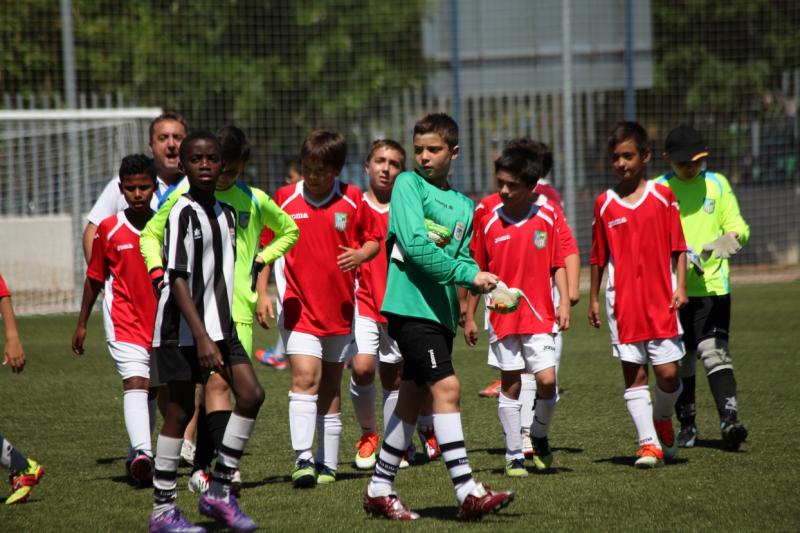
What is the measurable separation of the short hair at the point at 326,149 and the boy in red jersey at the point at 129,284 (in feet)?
2.96

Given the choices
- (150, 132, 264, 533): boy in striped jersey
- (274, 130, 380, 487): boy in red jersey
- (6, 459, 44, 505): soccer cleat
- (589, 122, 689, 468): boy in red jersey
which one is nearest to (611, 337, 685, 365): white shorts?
(589, 122, 689, 468): boy in red jersey

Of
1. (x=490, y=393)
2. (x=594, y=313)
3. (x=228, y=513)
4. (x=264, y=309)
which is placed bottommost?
(x=490, y=393)

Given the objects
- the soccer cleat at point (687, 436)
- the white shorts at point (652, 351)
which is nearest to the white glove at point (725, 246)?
the white shorts at point (652, 351)

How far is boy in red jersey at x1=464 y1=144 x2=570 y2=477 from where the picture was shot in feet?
21.7

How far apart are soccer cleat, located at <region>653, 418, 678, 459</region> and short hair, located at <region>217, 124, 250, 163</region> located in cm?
298

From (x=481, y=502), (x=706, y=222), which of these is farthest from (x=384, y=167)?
(x=481, y=502)

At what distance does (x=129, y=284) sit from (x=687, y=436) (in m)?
3.66

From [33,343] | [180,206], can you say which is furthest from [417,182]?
[33,343]

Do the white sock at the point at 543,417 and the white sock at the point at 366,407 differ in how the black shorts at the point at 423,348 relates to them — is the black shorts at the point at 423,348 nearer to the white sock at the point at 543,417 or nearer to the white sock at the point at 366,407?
the white sock at the point at 543,417

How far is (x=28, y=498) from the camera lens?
6.19 meters

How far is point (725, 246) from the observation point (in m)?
7.22

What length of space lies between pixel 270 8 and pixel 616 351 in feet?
81.1

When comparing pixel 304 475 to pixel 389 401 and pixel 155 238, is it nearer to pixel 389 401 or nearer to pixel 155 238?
pixel 389 401

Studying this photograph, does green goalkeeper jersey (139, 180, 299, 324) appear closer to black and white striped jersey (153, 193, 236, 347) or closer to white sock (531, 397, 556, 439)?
black and white striped jersey (153, 193, 236, 347)
